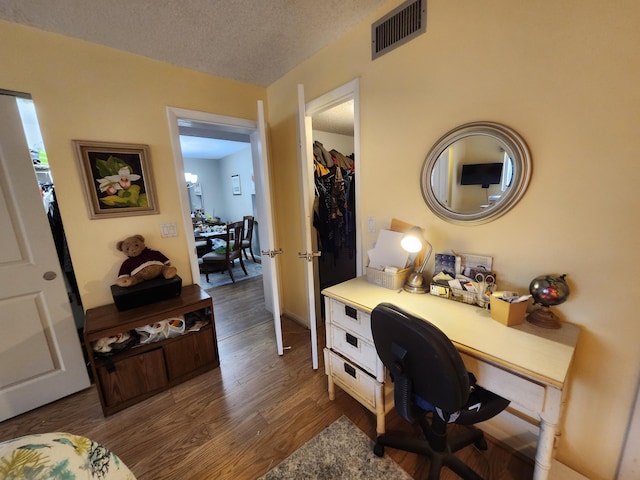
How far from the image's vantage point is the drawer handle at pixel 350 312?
4.38 ft

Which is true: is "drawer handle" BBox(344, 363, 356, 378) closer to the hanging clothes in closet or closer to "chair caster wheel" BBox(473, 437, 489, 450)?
"chair caster wheel" BBox(473, 437, 489, 450)

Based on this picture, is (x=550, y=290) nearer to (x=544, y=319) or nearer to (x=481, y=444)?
(x=544, y=319)

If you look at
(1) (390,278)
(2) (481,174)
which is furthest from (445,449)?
(2) (481,174)

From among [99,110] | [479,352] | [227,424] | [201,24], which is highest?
[201,24]

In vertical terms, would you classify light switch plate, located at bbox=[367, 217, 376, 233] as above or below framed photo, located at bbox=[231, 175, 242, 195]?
below

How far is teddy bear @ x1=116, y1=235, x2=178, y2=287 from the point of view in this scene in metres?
1.79

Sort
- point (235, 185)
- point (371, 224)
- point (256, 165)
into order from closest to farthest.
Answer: point (371, 224) → point (256, 165) → point (235, 185)

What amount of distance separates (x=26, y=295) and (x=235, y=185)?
4575 mm

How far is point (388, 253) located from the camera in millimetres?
1566

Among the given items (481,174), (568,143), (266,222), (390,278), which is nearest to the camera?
(568,143)

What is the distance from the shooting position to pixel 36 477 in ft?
1.85

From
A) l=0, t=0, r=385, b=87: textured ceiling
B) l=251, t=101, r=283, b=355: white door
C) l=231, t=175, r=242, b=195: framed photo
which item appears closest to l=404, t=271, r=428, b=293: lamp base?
l=251, t=101, r=283, b=355: white door

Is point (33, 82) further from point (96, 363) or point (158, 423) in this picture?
point (158, 423)

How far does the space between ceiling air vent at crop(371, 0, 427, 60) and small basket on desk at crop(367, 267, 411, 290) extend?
1.33 m
